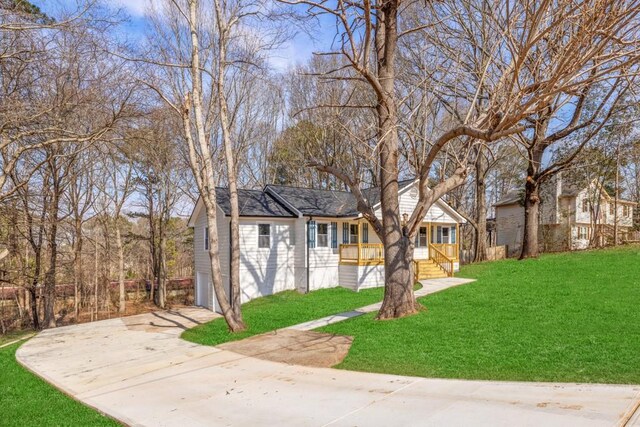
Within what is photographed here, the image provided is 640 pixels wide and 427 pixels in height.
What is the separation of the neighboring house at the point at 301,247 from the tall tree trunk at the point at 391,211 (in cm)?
582

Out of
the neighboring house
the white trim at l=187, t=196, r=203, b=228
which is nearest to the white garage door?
the neighboring house

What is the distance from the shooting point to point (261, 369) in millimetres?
7117

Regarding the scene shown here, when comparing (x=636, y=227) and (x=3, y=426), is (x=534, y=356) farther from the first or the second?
(x=636, y=227)

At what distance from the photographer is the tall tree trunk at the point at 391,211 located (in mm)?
9875

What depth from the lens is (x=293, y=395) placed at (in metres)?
5.56

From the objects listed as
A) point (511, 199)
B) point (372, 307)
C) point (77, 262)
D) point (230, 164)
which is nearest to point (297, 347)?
point (372, 307)

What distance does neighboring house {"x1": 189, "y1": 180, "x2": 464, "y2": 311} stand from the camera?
660 inches

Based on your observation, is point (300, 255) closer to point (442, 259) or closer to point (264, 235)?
point (264, 235)

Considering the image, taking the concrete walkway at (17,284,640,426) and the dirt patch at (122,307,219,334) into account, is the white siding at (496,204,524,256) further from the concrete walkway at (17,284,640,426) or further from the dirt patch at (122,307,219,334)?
the concrete walkway at (17,284,640,426)

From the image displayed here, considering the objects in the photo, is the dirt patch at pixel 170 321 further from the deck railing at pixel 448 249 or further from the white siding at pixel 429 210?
the deck railing at pixel 448 249

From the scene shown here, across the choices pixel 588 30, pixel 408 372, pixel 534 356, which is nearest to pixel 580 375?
pixel 534 356

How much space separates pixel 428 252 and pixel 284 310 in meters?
8.87

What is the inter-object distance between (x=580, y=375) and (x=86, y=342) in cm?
1148

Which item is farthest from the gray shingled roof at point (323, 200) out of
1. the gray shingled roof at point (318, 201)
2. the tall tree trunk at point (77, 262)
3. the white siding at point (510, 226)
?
the white siding at point (510, 226)
